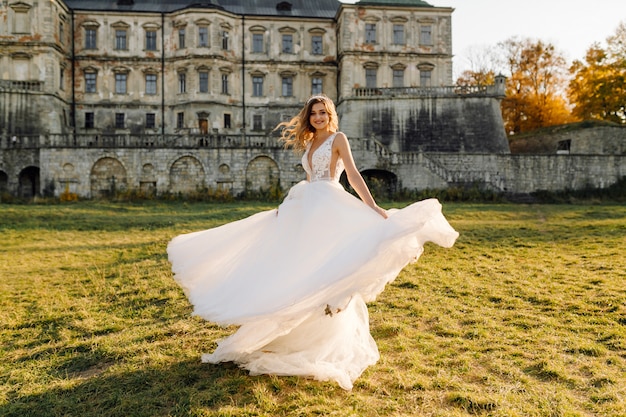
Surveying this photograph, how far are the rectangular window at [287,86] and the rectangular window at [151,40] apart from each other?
402 inches

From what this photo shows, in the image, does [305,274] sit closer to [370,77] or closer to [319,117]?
[319,117]

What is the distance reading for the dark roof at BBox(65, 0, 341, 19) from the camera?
4081 centimetres

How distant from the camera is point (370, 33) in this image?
4047cm

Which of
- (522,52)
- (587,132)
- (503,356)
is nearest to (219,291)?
(503,356)

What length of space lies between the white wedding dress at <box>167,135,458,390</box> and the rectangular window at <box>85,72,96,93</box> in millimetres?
39356

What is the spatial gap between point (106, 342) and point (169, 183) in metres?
24.7

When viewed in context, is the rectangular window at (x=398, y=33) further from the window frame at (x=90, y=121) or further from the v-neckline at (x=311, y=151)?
the v-neckline at (x=311, y=151)

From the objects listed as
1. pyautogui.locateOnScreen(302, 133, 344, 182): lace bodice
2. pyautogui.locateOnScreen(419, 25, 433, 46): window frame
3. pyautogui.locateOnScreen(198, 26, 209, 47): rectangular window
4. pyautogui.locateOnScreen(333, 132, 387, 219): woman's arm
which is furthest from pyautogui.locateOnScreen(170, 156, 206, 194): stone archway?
pyautogui.locateOnScreen(333, 132, 387, 219): woman's arm

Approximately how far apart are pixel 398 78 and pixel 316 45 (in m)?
7.08

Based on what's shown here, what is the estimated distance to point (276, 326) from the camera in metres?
4.74

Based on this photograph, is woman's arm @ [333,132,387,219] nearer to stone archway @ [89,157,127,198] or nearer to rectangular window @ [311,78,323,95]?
stone archway @ [89,157,127,198]

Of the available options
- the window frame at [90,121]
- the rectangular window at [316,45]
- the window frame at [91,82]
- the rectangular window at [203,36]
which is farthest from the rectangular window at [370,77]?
the window frame at [90,121]

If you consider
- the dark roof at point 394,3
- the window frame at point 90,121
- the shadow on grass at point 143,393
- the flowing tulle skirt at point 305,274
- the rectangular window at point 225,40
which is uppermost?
the dark roof at point 394,3

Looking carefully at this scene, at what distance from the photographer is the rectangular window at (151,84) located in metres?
41.2
